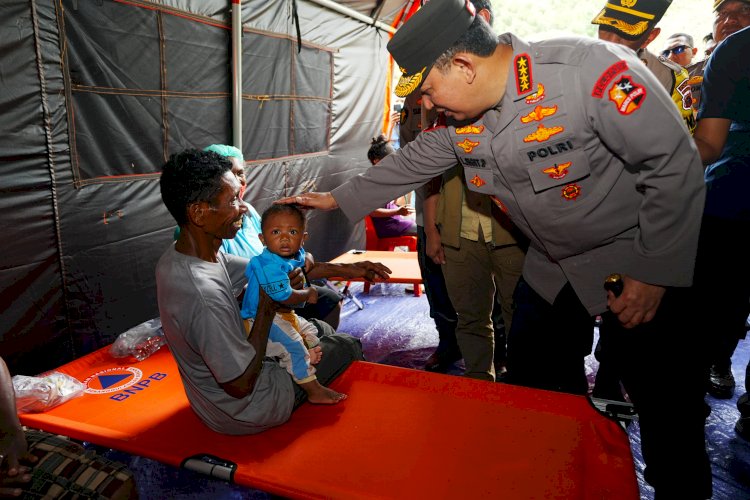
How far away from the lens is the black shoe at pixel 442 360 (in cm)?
335

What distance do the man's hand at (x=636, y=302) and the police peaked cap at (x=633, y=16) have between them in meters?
1.35

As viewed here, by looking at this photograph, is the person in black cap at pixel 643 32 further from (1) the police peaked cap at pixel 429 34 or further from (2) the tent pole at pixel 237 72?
(2) the tent pole at pixel 237 72

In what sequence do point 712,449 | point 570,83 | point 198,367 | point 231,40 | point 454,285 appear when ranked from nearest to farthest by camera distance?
point 570,83 → point 198,367 → point 712,449 → point 454,285 → point 231,40

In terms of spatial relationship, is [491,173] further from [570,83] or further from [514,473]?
[514,473]

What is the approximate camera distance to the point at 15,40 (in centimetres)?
234

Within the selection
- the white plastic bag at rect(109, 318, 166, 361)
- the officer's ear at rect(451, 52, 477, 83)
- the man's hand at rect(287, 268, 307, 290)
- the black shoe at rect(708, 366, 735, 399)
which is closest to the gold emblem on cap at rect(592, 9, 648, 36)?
the officer's ear at rect(451, 52, 477, 83)

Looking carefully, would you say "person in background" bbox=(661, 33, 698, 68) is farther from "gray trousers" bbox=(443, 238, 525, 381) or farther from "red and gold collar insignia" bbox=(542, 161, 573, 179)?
"red and gold collar insignia" bbox=(542, 161, 573, 179)

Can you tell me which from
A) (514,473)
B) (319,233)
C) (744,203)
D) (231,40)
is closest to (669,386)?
(514,473)

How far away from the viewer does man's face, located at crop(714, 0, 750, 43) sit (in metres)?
2.47

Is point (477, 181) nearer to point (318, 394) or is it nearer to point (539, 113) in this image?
point (539, 113)

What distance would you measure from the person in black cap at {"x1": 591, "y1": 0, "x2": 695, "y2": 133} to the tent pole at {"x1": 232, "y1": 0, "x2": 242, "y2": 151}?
258 cm

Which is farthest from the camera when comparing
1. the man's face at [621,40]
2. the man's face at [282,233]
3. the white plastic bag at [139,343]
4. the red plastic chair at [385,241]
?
the red plastic chair at [385,241]

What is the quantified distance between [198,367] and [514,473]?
118 cm

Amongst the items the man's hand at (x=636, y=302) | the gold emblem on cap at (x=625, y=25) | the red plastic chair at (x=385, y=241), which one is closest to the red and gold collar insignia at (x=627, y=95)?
the man's hand at (x=636, y=302)
